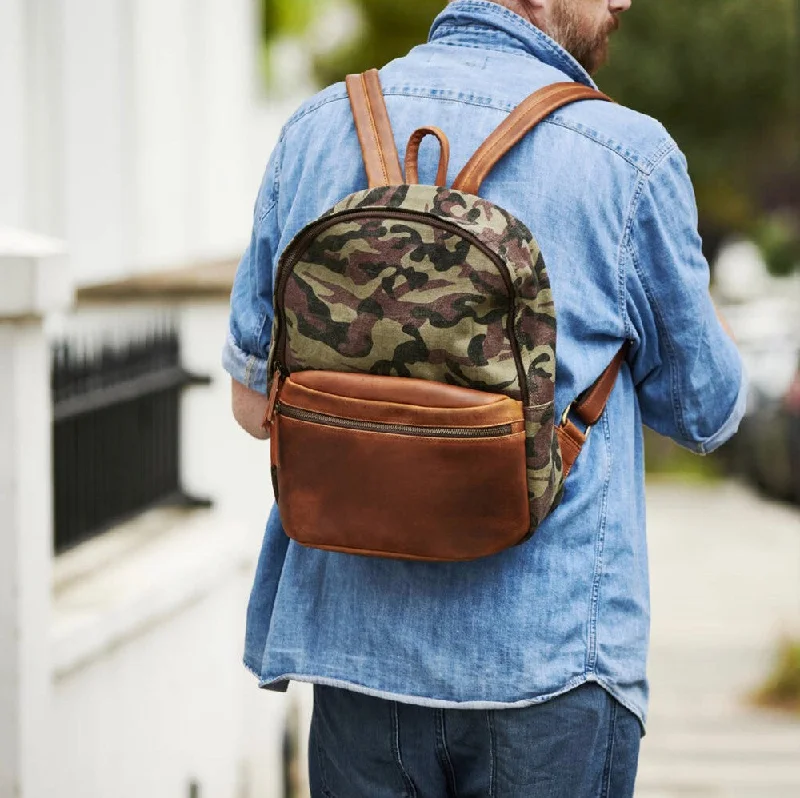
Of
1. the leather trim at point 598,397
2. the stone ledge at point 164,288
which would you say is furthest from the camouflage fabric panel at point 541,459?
the stone ledge at point 164,288

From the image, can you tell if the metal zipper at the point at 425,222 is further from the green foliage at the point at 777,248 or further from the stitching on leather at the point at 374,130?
the green foliage at the point at 777,248

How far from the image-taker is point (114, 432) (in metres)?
4.06

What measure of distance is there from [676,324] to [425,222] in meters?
0.42

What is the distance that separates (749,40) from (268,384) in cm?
2855

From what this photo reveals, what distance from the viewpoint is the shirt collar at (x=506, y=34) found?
2020mm

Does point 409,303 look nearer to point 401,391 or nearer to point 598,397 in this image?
point 401,391

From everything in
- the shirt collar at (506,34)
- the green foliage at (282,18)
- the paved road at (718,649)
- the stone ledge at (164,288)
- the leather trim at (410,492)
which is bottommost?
the paved road at (718,649)

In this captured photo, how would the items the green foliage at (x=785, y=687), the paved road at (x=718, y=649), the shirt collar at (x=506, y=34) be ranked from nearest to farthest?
the shirt collar at (x=506, y=34) < the paved road at (x=718, y=649) < the green foliage at (x=785, y=687)

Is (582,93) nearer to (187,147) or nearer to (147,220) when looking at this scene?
(147,220)

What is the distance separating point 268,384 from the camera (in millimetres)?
1988

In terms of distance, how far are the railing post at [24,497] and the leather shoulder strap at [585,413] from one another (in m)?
1.36

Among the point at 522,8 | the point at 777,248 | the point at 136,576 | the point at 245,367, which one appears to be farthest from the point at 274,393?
the point at 777,248

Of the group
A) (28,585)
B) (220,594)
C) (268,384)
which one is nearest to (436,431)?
(268,384)

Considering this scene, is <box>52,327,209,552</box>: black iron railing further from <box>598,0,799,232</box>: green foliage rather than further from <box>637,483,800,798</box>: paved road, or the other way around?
<box>598,0,799,232</box>: green foliage
